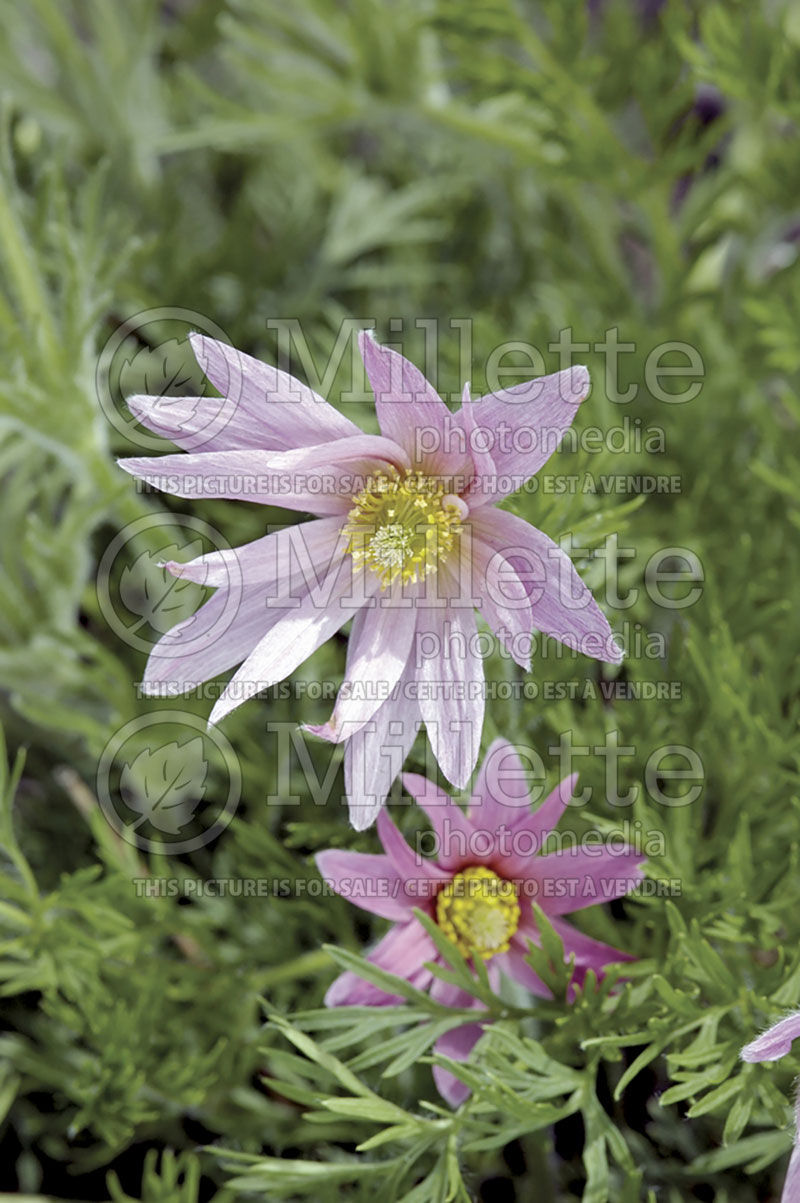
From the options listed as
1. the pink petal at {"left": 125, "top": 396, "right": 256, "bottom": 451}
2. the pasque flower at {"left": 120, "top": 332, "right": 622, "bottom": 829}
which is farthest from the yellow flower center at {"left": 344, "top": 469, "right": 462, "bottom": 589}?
the pink petal at {"left": 125, "top": 396, "right": 256, "bottom": 451}

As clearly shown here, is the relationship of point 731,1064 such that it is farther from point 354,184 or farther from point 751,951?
point 354,184

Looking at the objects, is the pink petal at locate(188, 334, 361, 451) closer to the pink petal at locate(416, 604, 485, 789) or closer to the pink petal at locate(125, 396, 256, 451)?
the pink petal at locate(125, 396, 256, 451)

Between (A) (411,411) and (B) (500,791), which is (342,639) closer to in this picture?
(B) (500,791)

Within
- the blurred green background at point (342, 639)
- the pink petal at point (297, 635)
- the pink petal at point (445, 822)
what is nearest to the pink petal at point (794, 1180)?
the blurred green background at point (342, 639)

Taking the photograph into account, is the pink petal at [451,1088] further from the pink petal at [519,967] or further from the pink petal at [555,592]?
the pink petal at [555,592]

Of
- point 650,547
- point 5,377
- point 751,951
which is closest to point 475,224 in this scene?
point 650,547

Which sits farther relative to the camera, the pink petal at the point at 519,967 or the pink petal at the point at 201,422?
the pink petal at the point at 519,967

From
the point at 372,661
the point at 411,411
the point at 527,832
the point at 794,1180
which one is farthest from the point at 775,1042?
the point at 411,411
